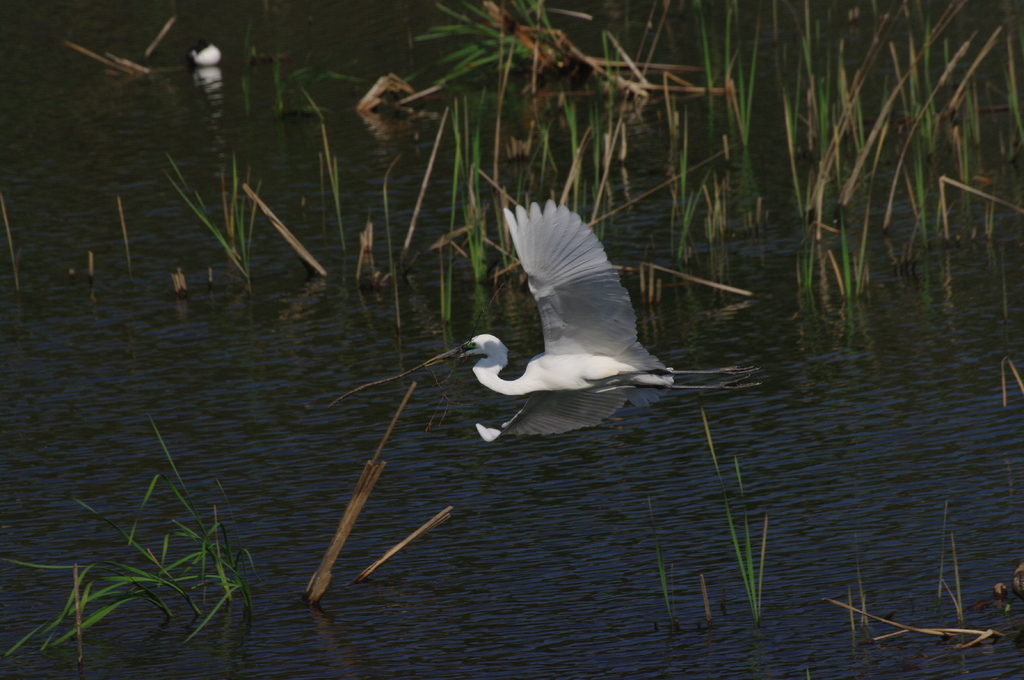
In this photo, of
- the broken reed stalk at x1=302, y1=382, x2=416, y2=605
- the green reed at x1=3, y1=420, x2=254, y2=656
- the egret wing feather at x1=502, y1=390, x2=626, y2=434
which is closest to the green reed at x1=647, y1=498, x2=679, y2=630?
the egret wing feather at x1=502, y1=390, x2=626, y2=434

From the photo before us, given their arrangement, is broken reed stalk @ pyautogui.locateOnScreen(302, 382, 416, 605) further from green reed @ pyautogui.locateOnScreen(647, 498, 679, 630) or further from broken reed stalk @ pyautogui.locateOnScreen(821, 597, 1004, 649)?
broken reed stalk @ pyautogui.locateOnScreen(821, 597, 1004, 649)

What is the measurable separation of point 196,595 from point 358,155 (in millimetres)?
10500

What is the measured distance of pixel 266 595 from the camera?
24.2 feet

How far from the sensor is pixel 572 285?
20.3ft

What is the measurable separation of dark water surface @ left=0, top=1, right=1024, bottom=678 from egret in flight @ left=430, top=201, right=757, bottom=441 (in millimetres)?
927

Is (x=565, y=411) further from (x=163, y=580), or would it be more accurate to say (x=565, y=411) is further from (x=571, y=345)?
(x=163, y=580)

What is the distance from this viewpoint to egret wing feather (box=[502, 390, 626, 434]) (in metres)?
7.19

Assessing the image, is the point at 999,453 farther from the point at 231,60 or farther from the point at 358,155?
the point at 231,60

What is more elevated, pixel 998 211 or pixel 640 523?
pixel 998 211

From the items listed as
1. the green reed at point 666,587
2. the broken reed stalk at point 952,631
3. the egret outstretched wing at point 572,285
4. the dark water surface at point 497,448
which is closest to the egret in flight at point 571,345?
the egret outstretched wing at point 572,285

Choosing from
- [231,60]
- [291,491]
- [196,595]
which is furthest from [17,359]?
[231,60]

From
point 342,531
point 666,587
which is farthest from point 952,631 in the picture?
point 342,531

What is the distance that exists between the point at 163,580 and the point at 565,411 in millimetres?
2301

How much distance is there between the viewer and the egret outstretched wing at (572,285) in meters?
5.92
